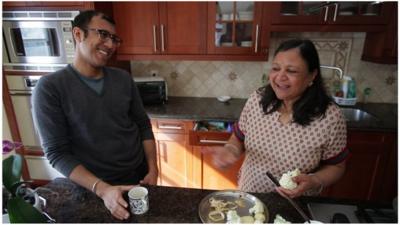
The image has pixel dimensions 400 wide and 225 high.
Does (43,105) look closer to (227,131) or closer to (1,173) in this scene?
(1,173)

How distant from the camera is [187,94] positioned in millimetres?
2412

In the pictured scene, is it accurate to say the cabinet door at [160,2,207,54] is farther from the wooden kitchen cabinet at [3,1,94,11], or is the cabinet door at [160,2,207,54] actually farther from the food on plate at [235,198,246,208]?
the food on plate at [235,198,246,208]

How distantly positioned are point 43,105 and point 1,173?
43 cm

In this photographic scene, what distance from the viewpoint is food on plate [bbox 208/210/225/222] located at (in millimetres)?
782

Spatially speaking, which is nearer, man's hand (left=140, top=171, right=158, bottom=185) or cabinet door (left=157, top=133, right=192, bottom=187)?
man's hand (left=140, top=171, right=158, bottom=185)

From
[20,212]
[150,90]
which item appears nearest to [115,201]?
[20,212]

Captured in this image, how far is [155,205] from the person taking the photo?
84 centimetres

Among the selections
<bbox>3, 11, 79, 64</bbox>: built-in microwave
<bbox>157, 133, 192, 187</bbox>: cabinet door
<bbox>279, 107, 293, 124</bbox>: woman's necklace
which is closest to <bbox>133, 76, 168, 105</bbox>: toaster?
<bbox>157, 133, 192, 187</bbox>: cabinet door

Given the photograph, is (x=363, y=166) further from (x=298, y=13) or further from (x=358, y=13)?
(x=298, y=13)

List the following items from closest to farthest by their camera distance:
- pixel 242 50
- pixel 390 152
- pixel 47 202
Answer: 1. pixel 47 202
2. pixel 390 152
3. pixel 242 50

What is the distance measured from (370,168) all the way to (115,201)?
1.88m

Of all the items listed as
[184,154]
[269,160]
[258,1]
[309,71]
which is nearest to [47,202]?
[269,160]

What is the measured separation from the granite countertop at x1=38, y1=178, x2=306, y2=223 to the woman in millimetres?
147

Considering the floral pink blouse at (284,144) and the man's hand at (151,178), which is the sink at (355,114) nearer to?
the floral pink blouse at (284,144)
